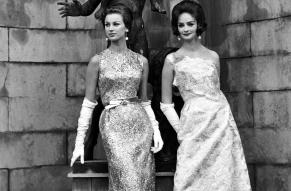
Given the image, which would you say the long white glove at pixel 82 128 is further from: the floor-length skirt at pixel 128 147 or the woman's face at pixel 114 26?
the woman's face at pixel 114 26

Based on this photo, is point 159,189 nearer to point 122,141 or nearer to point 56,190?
point 122,141

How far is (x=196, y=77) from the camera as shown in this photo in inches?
213

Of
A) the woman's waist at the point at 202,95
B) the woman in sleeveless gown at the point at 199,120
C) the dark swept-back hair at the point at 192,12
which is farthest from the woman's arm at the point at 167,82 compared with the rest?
the dark swept-back hair at the point at 192,12

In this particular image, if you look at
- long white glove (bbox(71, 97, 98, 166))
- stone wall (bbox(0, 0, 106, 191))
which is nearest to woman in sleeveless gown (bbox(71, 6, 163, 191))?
long white glove (bbox(71, 97, 98, 166))

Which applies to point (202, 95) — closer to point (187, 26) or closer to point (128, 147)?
point (187, 26)

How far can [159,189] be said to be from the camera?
18.5 feet

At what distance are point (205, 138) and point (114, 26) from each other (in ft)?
3.61

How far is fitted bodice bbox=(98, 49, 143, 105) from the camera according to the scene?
212 inches

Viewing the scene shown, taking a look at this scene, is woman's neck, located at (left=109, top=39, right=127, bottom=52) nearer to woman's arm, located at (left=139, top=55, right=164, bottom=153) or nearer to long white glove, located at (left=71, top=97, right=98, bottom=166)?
woman's arm, located at (left=139, top=55, right=164, bottom=153)

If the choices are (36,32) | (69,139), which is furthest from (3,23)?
(69,139)

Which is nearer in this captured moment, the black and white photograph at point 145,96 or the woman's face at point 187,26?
the black and white photograph at point 145,96

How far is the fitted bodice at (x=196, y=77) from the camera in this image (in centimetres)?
541

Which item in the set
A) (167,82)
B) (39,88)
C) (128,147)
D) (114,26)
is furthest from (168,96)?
(39,88)

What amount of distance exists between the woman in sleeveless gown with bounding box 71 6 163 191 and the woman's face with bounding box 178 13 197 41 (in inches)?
15.1
